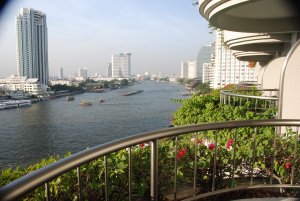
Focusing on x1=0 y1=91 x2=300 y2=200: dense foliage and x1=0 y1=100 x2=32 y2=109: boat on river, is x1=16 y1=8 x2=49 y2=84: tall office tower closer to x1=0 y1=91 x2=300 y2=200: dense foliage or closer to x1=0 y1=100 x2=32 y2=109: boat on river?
x1=0 y1=100 x2=32 y2=109: boat on river

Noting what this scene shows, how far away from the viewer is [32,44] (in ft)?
296

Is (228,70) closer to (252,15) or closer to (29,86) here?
(29,86)

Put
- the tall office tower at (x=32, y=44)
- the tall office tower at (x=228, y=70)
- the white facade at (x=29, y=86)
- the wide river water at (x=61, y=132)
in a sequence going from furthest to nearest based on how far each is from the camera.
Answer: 1. the white facade at (x=29, y=86)
2. the tall office tower at (x=228, y=70)
3. the tall office tower at (x=32, y=44)
4. the wide river water at (x=61, y=132)

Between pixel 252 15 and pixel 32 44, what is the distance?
9202 cm

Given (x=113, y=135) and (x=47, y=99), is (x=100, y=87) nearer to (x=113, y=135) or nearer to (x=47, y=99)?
(x=47, y=99)

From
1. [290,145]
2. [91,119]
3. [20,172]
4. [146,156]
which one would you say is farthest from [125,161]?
[91,119]

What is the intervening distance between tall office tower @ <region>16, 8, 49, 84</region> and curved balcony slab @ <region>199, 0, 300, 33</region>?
78.7 meters

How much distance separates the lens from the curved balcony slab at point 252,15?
5.85 meters

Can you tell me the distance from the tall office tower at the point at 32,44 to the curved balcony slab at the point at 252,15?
78.7 meters

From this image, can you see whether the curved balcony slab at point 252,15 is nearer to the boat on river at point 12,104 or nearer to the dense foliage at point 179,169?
the dense foliage at point 179,169

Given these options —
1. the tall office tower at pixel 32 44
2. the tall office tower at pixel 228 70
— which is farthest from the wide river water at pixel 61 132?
the tall office tower at pixel 228 70

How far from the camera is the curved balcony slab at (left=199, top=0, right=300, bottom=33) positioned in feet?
19.2

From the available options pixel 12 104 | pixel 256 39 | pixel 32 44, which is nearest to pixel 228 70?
pixel 12 104

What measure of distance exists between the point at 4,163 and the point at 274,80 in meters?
20.6
